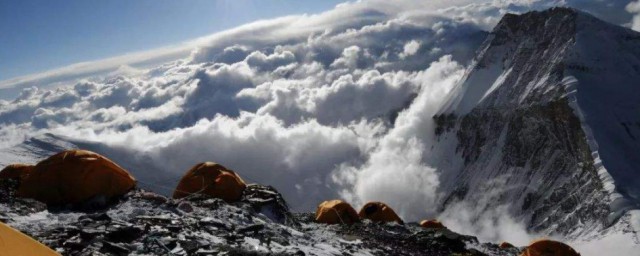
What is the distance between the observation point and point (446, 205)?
16725 centimetres

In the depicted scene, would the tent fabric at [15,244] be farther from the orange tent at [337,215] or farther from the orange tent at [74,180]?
the orange tent at [337,215]

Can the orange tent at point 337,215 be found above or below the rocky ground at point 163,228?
above

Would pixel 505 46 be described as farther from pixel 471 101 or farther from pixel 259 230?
pixel 259 230

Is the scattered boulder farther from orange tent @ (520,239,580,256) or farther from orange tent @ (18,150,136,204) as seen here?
orange tent @ (520,239,580,256)

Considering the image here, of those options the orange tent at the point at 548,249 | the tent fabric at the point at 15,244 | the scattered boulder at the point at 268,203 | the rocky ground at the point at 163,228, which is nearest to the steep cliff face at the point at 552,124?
the orange tent at the point at 548,249

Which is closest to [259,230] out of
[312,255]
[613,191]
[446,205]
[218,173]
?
[312,255]

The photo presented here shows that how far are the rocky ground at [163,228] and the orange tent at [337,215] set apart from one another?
46.5 ft

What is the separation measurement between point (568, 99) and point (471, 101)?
6212 cm

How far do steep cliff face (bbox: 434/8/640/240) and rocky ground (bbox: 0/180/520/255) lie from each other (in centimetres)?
7714

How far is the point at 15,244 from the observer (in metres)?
6.07

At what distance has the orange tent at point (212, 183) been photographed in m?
23.4

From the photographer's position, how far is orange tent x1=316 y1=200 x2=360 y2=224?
36812 millimetres

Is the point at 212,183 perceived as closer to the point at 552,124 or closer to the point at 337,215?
the point at 337,215

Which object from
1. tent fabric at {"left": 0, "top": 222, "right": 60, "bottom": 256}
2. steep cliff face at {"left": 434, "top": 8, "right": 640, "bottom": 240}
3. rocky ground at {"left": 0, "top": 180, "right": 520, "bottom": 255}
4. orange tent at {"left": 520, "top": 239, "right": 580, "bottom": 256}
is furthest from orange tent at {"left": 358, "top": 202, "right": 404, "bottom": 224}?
steep cliff face at {"left": 434, "top": 8, "right": 640, "bottom": 240}
